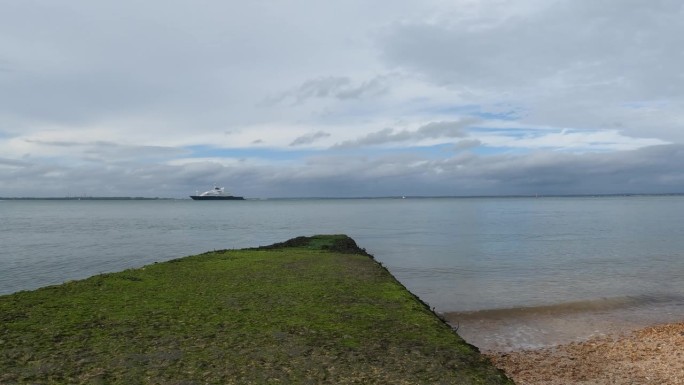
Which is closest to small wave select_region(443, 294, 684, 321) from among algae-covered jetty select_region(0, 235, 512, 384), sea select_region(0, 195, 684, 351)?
sea select_region(0, 195, 684, 351)

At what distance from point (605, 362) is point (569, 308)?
941cm

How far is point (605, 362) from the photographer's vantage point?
13688 millimetres

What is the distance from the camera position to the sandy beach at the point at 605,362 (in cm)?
1219

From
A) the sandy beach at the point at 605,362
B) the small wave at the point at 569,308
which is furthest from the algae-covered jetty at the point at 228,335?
the small wave at the point at 569,308

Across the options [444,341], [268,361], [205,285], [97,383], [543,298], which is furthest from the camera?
[543,298]

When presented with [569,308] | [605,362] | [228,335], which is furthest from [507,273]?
[228,335]

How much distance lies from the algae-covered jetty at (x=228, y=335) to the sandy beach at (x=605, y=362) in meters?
3.19

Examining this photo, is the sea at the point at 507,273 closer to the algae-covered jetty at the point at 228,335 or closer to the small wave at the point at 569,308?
the small wave at the point at 569,308

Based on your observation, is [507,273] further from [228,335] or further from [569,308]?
[228,335]

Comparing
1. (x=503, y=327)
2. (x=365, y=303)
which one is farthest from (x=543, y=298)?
(x=365, y=303)

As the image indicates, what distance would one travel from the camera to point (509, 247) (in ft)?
163

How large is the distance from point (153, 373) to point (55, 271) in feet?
95.8

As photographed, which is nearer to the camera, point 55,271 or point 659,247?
point 55,271

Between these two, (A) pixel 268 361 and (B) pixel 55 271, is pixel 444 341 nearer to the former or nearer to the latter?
(A) pixel 268 361
